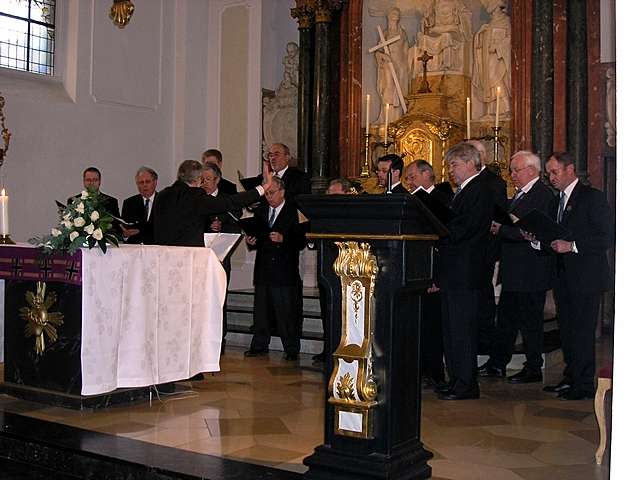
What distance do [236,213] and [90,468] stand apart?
4540 mm

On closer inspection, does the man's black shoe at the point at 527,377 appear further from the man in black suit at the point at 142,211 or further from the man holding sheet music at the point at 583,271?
the man in black suit at the point at 142,211

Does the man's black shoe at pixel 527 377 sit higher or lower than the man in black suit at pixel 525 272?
Result: lower

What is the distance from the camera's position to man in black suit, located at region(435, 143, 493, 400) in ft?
18.2

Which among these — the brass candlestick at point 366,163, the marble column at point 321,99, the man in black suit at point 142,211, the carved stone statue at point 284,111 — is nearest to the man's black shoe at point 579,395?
the man in black suit at point 142,211

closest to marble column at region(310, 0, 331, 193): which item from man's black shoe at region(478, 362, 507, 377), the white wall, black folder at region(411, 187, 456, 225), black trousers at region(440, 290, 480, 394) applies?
the white wall

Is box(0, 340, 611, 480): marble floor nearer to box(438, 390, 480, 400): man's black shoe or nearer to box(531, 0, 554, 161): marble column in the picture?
box(438, 390, 480, 400): man's black shoe

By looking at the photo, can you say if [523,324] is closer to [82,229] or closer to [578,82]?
[82,229]

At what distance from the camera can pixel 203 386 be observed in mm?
6121

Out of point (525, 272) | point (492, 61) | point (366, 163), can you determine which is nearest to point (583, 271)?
point (525, 272)

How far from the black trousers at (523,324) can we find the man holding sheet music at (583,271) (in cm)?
45

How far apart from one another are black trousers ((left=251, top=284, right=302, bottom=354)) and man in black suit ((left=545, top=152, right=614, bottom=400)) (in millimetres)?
2637

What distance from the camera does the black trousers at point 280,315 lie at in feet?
24.8

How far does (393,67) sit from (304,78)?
124cm

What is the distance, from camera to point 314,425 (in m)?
4.89
